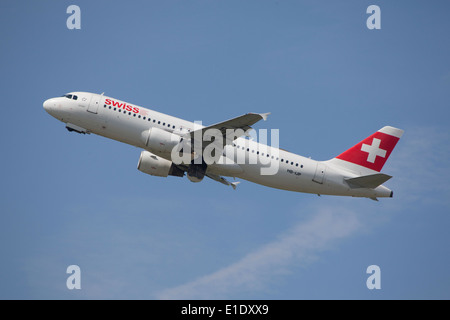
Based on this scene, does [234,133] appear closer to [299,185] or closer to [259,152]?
[259,152]

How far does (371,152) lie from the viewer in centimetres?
5416

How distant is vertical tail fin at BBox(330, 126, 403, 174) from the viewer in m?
53.7

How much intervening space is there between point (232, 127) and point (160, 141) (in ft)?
18.2

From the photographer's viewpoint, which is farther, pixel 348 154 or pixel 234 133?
pixel 348 154

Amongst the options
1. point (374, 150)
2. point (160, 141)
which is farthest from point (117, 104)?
point (374, 150)

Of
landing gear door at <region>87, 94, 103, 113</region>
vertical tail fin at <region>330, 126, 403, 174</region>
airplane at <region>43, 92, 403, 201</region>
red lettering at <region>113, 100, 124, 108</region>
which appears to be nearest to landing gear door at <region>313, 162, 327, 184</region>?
airplane at <region>43, 92, 403, 201</region>

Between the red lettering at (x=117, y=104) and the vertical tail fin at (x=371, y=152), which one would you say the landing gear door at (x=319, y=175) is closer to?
the vertical tail fin at (x=371, y=152)

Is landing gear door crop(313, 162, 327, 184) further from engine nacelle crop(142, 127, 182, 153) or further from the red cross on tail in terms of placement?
engine nacelle crop(142, 127, 182, 153)

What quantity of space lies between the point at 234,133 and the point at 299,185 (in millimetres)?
7850

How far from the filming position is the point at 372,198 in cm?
5212

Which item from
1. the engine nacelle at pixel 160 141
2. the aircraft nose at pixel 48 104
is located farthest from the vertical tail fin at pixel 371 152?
the aircraft nose at pixel 48 104

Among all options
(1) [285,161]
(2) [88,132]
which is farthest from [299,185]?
(2) [88,132]

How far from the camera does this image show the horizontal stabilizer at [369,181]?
49.9 metres

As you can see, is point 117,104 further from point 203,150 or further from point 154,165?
point 203,150
